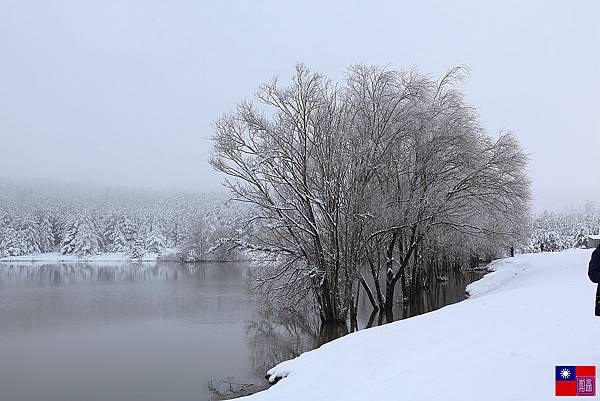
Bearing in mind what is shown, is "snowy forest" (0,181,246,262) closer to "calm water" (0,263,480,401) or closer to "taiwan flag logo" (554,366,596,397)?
"calm water" (0,263,480,401)

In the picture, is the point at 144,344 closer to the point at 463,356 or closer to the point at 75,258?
the point at 463,356

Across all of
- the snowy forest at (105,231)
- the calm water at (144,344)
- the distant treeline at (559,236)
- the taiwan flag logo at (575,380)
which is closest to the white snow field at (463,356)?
the taiwan flag logo at (575,380)

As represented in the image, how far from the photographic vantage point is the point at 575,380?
5.55m

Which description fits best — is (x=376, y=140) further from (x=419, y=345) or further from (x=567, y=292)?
(x=419, y=345)

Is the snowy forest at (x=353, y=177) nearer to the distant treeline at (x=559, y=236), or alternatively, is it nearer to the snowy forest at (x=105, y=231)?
the distant treeline at (x=559, y=236)

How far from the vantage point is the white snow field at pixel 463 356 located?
240 inches

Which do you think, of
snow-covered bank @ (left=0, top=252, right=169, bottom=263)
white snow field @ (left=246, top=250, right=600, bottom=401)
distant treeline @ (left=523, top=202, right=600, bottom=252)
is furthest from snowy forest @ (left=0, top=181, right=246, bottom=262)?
white snow field @ (left=246, top=250, right=600, bottom=401)

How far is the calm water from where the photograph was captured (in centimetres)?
1439

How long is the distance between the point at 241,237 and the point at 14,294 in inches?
902

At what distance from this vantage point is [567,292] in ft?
40.6

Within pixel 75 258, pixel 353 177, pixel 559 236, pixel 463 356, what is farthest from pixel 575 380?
pixel 75 258

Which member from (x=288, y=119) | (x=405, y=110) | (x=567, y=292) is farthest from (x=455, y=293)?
(x=567, y=292)

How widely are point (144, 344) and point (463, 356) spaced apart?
15167 millimetres

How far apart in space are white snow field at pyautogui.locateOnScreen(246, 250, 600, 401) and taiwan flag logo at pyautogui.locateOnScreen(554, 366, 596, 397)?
0.11 m
